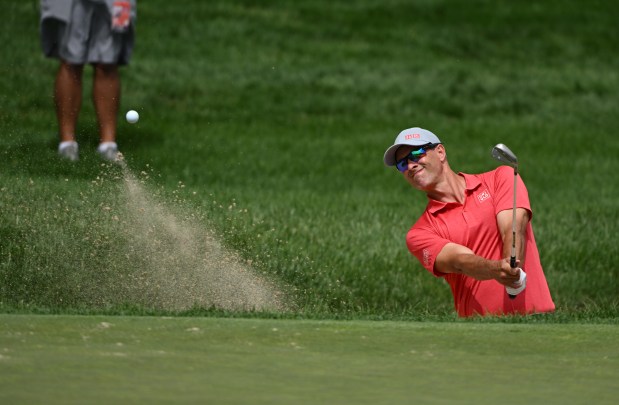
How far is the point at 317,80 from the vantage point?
659 inches

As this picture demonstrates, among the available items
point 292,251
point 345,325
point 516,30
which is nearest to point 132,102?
point 292,251

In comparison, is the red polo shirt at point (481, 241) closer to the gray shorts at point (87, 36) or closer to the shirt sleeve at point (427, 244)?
the shirt sleeve at point (427, 244)

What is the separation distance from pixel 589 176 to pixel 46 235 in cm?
625

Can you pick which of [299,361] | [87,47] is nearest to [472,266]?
[299,361]


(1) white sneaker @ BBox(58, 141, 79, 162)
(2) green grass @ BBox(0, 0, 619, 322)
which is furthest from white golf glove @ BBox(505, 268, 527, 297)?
(1) white sneaker @ BBox(58, 141, 79, 162)

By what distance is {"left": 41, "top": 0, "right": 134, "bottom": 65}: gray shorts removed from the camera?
1110cm

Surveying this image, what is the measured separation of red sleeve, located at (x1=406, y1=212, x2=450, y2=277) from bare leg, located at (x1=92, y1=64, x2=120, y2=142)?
4.64 m

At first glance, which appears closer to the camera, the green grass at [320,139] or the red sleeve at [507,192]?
the red sleeve at [507,192]

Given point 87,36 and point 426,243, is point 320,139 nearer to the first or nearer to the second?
point 87,36

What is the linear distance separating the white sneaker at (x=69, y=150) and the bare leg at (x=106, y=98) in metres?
0.30

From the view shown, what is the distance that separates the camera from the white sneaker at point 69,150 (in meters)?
10.4

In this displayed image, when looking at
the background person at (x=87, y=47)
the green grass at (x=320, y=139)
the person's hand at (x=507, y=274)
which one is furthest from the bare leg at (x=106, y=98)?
the person's hand at (x=507, y=274)

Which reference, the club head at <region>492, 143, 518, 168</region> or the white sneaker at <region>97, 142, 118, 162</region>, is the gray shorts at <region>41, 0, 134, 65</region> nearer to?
the white sneaker at <region>97, 142, 118, 162</region>

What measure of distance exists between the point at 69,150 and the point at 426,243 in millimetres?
4675
